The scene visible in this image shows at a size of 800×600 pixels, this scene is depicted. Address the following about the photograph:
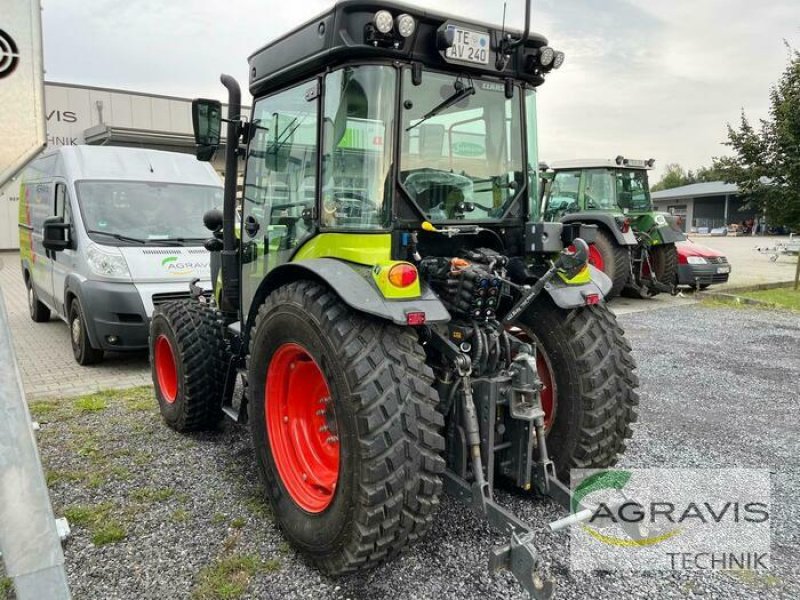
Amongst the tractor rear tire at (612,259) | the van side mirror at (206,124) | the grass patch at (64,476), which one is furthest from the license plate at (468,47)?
the tractor rear tire at (612,259)

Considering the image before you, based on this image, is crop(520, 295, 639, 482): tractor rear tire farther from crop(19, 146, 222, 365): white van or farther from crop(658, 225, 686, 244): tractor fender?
crop(658, 225, 686, 244): tractor fender

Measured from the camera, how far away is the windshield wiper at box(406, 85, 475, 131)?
2.79 meters

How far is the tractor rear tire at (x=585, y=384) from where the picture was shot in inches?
120

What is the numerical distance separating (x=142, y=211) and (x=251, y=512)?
4561 millimetres

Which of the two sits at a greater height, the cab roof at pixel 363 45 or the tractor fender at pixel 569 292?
the cab roof at pixel 363 45

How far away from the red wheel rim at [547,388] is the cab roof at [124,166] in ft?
17.6

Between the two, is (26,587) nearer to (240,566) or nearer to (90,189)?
(240,566)

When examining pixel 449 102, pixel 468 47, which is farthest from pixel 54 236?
pixel 468 47

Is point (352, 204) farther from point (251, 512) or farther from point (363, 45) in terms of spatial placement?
point (251, 512)

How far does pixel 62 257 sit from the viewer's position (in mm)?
6684

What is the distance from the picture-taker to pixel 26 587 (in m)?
1.70

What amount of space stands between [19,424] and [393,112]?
187cm

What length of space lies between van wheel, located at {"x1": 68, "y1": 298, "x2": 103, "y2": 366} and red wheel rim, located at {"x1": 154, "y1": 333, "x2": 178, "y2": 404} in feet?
6.65

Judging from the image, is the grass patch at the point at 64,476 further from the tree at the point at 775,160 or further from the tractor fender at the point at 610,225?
the tree at the point at 775,160
